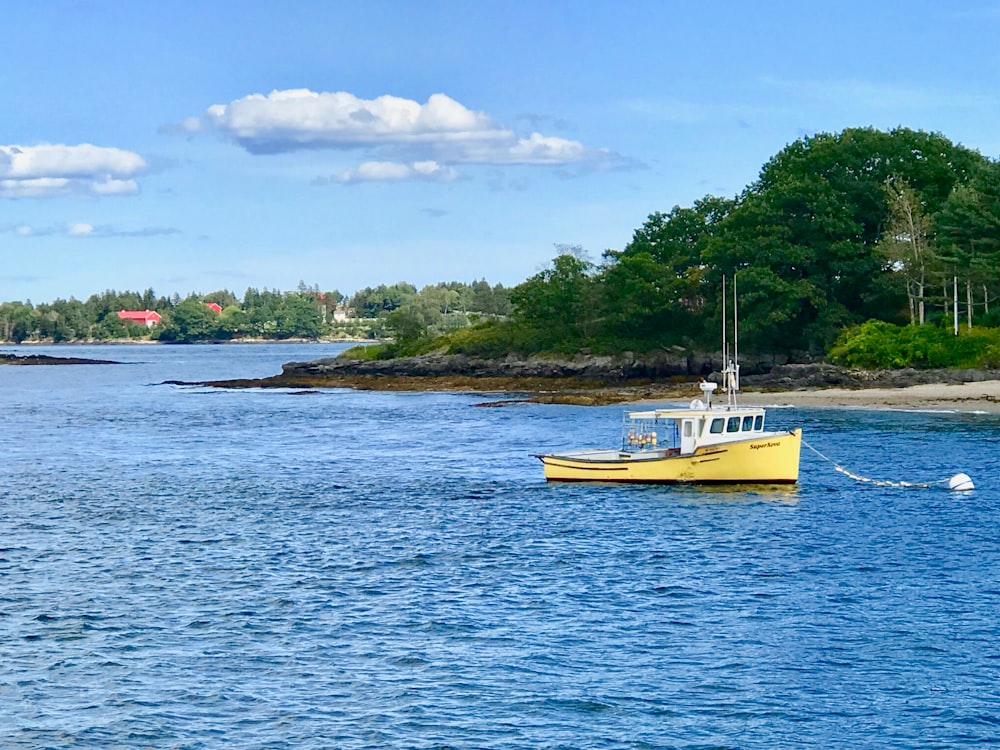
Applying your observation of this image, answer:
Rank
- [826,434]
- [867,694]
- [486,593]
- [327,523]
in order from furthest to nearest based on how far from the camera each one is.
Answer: [826,434], [327,523], [486,593], [867,694]

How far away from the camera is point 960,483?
153 feet

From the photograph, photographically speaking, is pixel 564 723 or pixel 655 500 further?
pixel 655 500

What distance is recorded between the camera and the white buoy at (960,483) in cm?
4659

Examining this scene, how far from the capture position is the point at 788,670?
81.7ft

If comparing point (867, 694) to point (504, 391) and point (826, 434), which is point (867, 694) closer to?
point (826, 434)

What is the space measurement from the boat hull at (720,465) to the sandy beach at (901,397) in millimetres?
31430

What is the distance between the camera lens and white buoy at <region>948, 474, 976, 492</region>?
46.6 metres

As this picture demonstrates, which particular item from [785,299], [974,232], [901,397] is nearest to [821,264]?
[785,299]

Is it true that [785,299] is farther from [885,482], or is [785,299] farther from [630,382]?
[885,482]

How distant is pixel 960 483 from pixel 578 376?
66881mm

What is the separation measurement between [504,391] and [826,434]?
45371mm

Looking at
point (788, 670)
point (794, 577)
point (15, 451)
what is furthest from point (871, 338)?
point (788, 670)

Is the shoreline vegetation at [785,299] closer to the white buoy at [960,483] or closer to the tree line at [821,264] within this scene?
the tree line at [821,264]

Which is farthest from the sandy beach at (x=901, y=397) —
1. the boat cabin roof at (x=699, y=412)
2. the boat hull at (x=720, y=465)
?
the boat cabin roof at (x=699, y=412)
